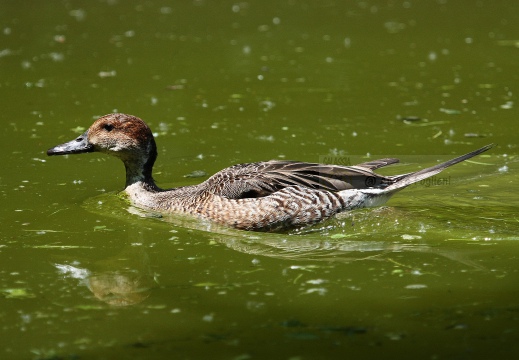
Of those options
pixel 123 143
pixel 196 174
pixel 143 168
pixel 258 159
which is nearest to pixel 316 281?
pixel 143 168

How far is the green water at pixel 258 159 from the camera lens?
5453 millimetres

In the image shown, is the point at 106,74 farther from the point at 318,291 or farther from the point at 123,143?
the point at 318,291

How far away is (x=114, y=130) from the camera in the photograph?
843 cm

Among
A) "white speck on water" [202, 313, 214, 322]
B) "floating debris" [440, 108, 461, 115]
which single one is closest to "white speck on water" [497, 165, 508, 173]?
"floating debris" [440, 108, 461, 115]

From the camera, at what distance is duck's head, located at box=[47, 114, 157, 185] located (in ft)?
27.6

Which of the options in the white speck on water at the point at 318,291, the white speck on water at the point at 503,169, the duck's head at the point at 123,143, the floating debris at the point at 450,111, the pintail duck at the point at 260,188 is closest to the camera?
the white speck on water at the point at 318,291

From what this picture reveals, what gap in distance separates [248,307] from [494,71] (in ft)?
28.6

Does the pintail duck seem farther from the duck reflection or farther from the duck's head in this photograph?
the duck reflection

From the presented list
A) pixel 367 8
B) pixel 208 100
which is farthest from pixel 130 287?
pixel 367 8

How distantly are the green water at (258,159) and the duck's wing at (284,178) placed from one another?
376 mm

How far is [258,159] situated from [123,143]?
176 centimetres

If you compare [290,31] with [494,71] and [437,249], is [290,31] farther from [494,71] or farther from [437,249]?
[437,249]

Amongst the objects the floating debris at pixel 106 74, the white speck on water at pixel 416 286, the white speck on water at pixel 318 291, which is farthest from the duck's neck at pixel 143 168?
the floating debris at pixel 106 74

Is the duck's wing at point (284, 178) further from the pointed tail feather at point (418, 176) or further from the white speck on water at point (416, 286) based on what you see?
the white speck on water at point (416, 286)
